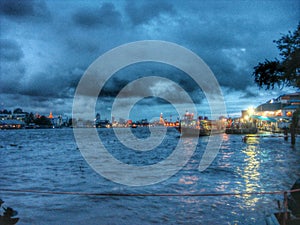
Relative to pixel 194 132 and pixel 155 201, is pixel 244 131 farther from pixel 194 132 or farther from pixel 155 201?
pixel 155 201

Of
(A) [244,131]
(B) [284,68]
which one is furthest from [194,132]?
(B) [284,68]

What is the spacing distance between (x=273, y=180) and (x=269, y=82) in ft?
27.3

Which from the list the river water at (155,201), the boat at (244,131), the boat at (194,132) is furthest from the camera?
the boat at (194,132)

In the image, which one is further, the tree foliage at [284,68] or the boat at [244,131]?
the boat at [244,131]

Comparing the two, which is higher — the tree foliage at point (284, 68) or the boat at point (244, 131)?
the tree foliage at point (284, 68)

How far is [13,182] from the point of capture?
71.1ft

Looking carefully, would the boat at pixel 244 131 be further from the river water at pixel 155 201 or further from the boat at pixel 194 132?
the river water at pixel 155 201

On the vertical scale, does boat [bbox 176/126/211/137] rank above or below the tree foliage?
below

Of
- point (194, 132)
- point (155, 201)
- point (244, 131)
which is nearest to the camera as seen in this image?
point (155, 201)

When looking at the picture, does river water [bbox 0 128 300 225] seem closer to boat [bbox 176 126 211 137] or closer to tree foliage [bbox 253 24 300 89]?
tree foliage [bbox 253 24 300 89]

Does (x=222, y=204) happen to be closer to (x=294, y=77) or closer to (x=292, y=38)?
(x=294, y=77)

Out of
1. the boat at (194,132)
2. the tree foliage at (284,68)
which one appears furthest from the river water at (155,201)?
the boat at (194,132)

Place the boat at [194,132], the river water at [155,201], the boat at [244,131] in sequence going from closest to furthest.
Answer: the river water at [155,201] < the boat at [244,131] < the boat at [194,132]

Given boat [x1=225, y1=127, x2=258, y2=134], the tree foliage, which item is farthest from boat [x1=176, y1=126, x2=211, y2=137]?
the tree foliage
